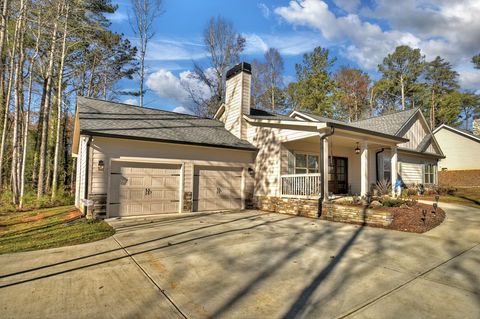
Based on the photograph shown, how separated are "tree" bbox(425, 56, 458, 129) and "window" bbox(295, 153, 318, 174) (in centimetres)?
3098

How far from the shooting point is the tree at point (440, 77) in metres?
34.9

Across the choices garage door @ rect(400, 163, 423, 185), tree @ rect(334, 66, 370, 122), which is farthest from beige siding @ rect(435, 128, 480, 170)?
tree @ rect(334, 66, 370, 122)

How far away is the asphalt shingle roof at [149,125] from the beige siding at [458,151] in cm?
2085

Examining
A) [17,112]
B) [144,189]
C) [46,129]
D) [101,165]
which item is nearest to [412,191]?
[144,189]

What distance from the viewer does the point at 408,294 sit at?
11.1 feet

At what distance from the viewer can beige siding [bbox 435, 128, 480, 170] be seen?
22438 mm

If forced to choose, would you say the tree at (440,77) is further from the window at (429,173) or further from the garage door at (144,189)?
the garage door at (144,189)

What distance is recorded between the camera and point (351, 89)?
3072 centimetres

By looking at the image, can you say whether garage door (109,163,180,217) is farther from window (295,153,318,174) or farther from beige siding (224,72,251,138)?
window (295,153,318,174)

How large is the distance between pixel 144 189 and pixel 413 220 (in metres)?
8.25

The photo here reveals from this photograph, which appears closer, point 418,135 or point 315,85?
point 418,135

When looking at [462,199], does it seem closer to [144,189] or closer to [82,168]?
[144,189]

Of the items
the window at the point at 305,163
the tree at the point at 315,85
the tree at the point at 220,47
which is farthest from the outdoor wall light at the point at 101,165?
the tree at the point at 315,85

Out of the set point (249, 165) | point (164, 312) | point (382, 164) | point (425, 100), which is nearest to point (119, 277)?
point (164, 312)
